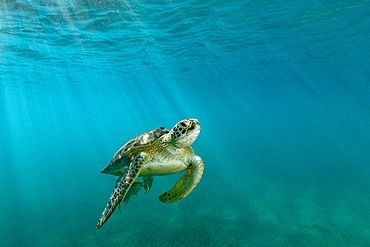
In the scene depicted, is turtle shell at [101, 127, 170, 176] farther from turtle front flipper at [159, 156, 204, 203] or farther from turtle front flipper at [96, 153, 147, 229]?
turtle front flipper at [159, 156, 204, 203]

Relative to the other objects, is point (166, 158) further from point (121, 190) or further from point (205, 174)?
point (205, 174)

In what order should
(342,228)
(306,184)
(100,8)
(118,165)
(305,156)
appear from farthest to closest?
(305,156) < (306,184) < (100,8) < (342,228) < (118,165)

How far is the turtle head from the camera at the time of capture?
3.33m

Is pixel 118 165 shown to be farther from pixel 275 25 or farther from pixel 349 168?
pixel 349 168

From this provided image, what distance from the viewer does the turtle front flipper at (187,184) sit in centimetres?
412

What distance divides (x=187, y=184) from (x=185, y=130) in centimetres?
127

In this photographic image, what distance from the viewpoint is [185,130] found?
133 inches

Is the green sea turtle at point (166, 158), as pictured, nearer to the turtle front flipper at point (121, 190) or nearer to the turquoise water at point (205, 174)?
the turtle front flipper at point (121, 190)

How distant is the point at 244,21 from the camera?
51.5 feet

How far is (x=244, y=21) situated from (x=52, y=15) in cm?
1124

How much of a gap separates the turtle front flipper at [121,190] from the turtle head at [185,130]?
0.68m

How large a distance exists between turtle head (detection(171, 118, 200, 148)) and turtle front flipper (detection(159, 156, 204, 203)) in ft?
2.66

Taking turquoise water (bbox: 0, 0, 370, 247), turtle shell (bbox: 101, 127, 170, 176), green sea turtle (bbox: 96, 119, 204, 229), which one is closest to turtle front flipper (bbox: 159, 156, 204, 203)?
green sea turtle (bbox: 96, 119, 204, 229)

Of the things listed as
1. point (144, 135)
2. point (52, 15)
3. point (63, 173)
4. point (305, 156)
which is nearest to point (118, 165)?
point (144, 135)
